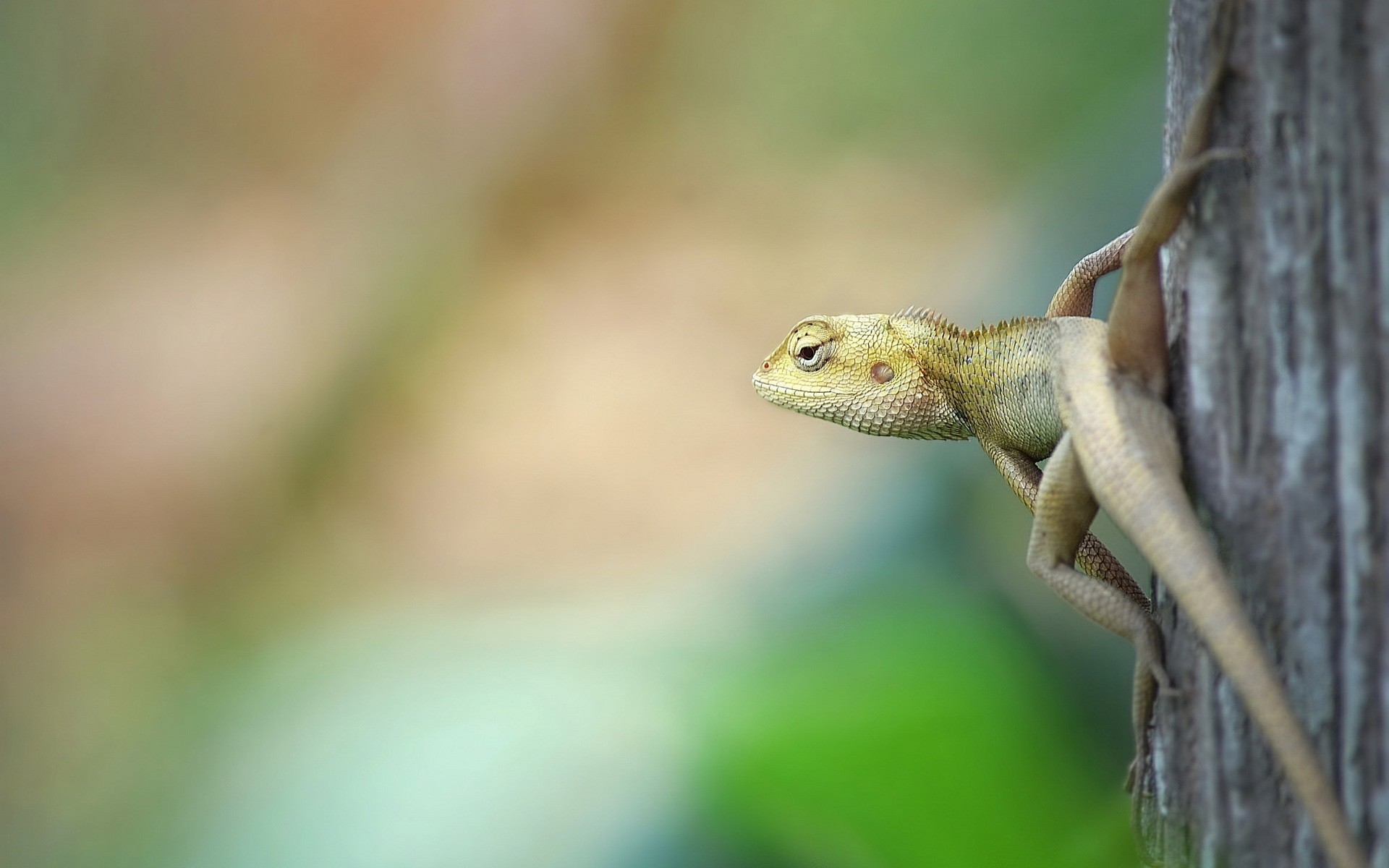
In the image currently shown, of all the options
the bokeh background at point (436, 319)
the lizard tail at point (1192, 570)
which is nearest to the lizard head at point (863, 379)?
the lizard tail at point (1192, 570)

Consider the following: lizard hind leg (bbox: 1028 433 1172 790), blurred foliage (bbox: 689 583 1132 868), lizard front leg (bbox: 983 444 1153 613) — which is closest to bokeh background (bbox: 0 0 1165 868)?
blurred foliage (bbox: 689 583 1132 868)

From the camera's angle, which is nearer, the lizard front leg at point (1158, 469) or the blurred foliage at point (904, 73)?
the lizard front leg at point (1158, 469)

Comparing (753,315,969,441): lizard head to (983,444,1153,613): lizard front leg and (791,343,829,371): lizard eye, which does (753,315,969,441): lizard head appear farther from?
(983,444,1153,613): lizard front leg

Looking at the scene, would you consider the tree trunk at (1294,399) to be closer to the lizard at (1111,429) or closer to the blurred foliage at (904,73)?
the lizard at (1111,429)

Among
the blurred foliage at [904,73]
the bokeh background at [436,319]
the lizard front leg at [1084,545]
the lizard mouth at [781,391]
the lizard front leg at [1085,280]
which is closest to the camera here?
the lizard front leg at [1084,545]

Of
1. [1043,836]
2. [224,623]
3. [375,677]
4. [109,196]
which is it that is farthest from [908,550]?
[109,196]

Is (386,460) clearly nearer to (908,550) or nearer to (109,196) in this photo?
(109,196)
